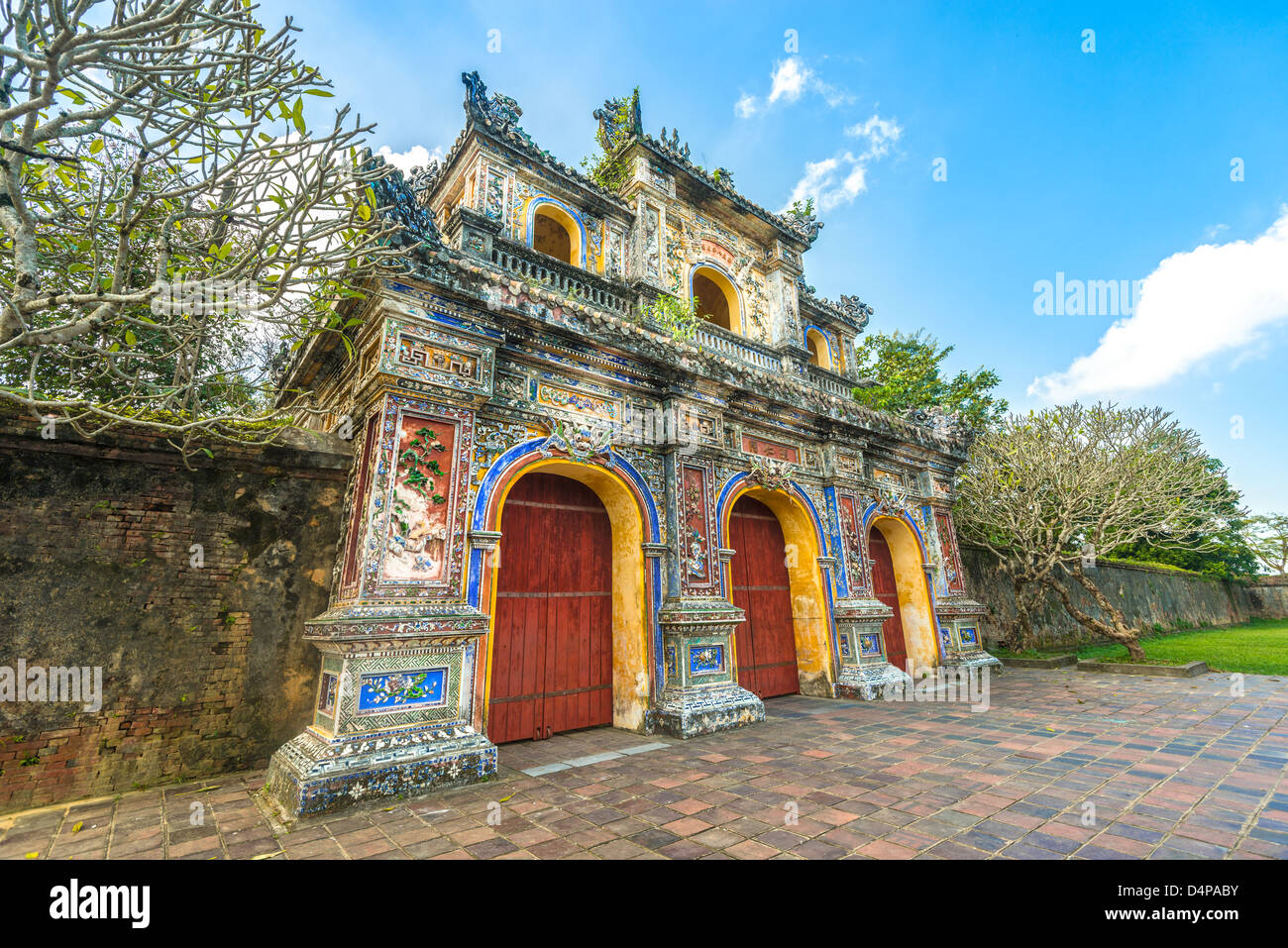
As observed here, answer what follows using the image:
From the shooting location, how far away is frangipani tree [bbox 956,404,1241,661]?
11.5 metres

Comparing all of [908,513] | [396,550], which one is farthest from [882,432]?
[396,550]

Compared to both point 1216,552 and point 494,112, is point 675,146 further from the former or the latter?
Answer: point 1216,552

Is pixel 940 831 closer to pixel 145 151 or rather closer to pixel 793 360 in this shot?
pixel 145 151

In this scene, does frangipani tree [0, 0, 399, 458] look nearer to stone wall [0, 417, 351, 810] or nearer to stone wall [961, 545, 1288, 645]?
stone wall [0, 417, 351, 810]

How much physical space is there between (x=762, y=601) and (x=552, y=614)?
3.41m

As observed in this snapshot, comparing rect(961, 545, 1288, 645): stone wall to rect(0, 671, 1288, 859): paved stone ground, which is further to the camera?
rect(961, 545, 1288, 645): stone wall

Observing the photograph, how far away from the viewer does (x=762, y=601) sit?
7.98 metres

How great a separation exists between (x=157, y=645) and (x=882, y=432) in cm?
975

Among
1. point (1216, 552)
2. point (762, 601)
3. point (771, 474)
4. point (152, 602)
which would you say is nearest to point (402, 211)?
point (152, 602)

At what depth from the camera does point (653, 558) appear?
632 centimetres

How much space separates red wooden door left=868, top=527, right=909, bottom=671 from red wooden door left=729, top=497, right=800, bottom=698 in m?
2.23

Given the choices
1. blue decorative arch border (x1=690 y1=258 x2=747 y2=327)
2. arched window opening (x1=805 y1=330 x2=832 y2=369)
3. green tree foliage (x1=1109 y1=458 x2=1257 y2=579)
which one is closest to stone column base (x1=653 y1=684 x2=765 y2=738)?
blue decorative arch border (x1=690 y1=258 x2=747 y2=327)

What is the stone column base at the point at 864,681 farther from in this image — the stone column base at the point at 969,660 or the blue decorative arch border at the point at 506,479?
the blue decorative arch border at the point at 506,479
